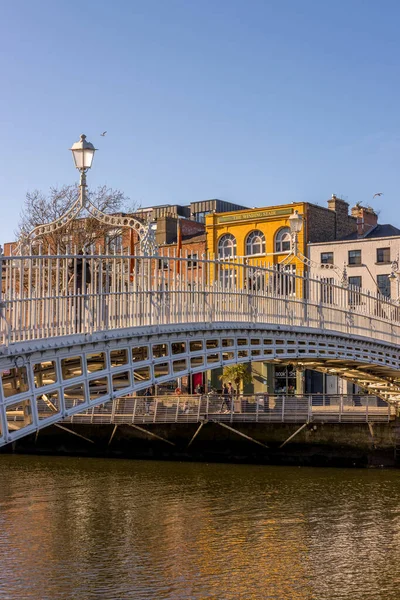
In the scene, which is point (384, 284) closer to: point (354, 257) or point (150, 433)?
point (354, 257)

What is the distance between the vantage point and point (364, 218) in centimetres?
4866

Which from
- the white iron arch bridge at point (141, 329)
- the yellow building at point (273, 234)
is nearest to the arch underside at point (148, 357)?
the white iron arch bridge at point (141, 329)

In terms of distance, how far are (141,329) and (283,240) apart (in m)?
29.9

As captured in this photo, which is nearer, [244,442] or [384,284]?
[244,442]

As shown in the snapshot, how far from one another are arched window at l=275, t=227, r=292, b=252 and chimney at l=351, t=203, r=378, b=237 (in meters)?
3.86

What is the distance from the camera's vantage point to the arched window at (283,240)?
151ft

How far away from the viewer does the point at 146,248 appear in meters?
18.5

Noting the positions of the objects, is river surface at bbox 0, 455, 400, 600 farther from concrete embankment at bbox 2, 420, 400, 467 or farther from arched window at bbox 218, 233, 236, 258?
arched window at bbox 218, 233, 236, 258

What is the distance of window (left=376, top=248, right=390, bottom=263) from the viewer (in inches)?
1738

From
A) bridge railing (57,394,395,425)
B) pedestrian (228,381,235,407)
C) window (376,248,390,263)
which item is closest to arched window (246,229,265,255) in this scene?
window (376,248,390,263)

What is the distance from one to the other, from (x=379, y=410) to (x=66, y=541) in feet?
46.4

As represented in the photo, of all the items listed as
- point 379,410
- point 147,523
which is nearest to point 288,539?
point 147,523

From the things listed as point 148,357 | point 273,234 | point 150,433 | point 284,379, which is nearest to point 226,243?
point 273,234

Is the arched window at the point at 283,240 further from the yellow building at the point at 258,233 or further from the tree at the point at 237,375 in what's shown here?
the tree at the point at 237,375
